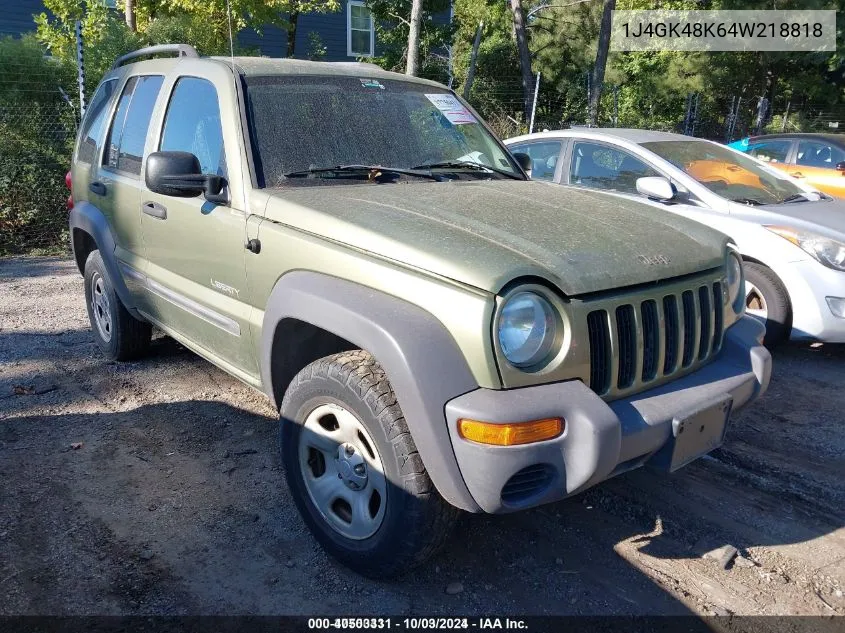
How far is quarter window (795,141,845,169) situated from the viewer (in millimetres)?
10039

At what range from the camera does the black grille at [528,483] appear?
96.3 inches

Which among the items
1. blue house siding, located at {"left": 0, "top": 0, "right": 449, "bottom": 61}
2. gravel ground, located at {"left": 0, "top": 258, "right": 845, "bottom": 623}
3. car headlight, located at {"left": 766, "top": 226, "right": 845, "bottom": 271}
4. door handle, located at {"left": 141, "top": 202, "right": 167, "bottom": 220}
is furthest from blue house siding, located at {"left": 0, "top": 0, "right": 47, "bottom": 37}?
car headlight, located at {"left": 766, "top": 226, "right": 845, "bottom": 271}

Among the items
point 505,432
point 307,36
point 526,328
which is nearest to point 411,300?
Result: point 526,328

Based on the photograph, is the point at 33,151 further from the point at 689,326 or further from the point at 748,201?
the point at 689,326

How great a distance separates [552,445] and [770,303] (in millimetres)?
3764

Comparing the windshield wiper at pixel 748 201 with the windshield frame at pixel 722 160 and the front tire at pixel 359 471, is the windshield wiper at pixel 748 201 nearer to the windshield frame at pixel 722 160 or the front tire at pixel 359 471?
the windshield frame at pixel 722 160

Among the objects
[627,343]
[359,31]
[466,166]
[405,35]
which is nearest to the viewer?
[627,343]

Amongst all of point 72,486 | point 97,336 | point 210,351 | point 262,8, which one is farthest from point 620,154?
point 262,8

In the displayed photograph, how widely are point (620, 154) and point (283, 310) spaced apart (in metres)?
4.24

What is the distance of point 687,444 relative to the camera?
275 cm

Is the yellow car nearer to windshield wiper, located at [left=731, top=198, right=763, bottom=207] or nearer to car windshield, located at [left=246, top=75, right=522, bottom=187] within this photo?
windshield wiper, located at [left=731, top=198, right=763, bottom=207]

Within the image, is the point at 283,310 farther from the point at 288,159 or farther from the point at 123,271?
the point at 123,271

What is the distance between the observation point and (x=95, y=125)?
5113 mm

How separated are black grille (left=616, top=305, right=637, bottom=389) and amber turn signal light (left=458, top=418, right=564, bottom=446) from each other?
46cm
